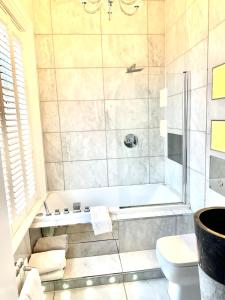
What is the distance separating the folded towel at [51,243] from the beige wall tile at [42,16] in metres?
2.29

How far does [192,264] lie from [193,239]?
291mm

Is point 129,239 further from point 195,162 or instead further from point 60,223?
point 195,162

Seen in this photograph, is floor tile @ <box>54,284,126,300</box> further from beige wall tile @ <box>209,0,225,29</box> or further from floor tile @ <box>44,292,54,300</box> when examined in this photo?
beige wall tile @ <box>209,0,225,29</box>

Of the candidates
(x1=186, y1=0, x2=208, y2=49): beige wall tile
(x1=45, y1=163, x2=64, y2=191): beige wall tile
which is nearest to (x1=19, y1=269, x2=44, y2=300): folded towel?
(x1=45, y1=163, x2=64, y2=191): beige wall tile

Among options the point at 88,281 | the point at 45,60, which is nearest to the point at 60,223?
the point at 88,281

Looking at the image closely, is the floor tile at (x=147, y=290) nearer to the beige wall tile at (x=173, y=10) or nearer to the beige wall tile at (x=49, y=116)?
the beige wall tile at (x=49, y=116)

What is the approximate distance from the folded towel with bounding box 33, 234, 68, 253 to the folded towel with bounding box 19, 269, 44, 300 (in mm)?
544

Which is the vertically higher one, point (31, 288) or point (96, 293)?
point (31, 288)

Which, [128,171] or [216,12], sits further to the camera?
[128,171]

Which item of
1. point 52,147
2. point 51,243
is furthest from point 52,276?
point 52,147

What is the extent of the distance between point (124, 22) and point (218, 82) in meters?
1.60

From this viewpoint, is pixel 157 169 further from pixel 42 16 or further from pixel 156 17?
pixel 42 16

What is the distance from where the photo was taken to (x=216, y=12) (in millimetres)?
1712

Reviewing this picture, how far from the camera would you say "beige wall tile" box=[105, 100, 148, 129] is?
2.90 meters
